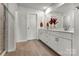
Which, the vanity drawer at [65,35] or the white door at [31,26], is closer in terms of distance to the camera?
the vanity drawer at [65,35]

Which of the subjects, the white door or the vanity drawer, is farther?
the white door

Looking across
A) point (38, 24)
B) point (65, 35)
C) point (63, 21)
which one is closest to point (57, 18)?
point (63, 21)

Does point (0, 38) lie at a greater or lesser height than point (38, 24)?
lesser

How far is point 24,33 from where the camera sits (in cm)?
259

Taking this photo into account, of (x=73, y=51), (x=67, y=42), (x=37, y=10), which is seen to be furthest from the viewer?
(x=37, y=10)

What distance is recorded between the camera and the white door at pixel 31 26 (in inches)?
104

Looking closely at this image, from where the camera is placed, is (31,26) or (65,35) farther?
(31,26)

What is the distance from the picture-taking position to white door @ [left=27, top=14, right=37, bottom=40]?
2.63 meters

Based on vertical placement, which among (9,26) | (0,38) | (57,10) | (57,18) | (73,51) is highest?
(57,10)

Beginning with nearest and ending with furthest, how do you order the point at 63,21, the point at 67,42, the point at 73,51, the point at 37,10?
the point at 73,51
the point at 67,42
the point at 63,21
the point at 37,10

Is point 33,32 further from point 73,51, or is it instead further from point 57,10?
point 73,51

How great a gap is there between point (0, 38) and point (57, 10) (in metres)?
1.35

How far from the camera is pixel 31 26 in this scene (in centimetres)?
280

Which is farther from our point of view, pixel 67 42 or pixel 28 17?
pixel 28 17
